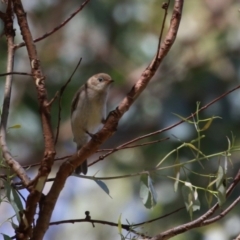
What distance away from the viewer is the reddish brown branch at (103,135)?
116 cm

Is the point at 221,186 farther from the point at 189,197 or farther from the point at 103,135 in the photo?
the point at 103,135

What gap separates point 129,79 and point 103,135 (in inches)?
177

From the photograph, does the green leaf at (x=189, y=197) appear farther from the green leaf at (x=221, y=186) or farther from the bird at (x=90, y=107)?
the bird at (x=90, y=107)

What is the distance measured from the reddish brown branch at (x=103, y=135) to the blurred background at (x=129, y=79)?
3454 mm

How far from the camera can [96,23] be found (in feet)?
19.2

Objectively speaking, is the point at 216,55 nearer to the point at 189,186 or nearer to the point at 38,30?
the point at 38,30

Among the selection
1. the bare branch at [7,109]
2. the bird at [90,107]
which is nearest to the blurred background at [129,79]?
the bird at [90,107]

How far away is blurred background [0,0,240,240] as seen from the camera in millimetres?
4996

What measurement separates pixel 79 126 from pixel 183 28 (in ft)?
11.0

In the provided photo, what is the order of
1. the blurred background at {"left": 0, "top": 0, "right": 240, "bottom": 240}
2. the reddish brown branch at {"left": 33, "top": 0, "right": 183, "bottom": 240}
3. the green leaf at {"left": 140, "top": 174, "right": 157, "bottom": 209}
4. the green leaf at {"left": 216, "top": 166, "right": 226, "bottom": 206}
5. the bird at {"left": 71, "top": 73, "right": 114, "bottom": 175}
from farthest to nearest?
the blurred background at {"left": 0, "top": 0, "right": 240, "bottom": 240} < the bird at {"left": 71, "top": 73, "right": 114, "bottom": 175} < the green leaf at {"left": 140, "top": 174, "right": 157, "bottom": 209} < the green leaf at {"left": 216, "top": 166, "right": 226, "bottom": 206} < the reddish brown branch at {"left": 33, "top": 0, "right": 183, "bottom": 240}


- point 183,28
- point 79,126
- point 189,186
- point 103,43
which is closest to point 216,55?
point 183,28

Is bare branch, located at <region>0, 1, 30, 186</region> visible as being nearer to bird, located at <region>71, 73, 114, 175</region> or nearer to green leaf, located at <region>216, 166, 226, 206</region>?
green leaf, located at <region>216, 166, 226, 206</region>

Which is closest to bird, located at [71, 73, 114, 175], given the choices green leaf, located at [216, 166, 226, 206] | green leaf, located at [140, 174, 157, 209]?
green leaf, located at [140, 174, 157, 209]

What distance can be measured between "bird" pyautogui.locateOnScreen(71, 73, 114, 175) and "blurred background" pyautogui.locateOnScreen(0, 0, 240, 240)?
71.7 inches
